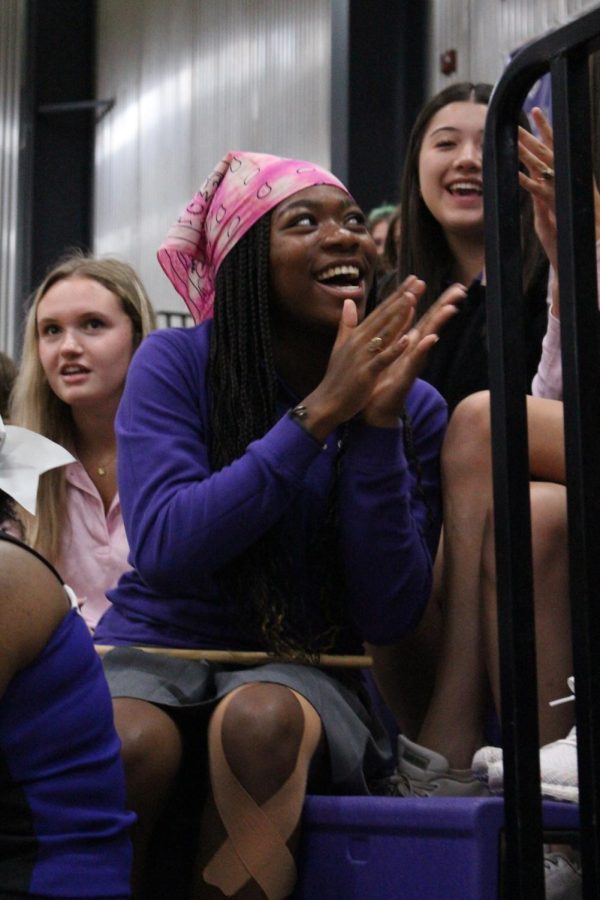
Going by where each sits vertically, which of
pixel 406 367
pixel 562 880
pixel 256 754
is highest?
pixel 406 367

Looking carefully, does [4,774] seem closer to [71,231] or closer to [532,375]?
[532,375]

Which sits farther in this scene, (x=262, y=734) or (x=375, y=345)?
(x=375, y=345)

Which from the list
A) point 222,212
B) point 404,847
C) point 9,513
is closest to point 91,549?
point 9,513

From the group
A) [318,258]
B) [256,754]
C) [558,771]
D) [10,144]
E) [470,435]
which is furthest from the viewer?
[10,144]

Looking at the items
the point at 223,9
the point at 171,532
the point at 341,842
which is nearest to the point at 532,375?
the point at 171,532

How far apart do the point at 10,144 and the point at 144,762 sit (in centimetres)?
587

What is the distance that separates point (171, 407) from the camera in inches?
58.2

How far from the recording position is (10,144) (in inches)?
263

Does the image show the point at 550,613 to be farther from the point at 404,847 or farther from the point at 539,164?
the point at 539,164

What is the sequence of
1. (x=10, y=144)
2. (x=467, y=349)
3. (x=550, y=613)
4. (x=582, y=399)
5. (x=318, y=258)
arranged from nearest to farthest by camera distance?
1. (x=582, y=399)
2. (x=550, y=613)
3. (x=318, y=258)
4. (x=467, y=349)
5. (x=10, y=144)

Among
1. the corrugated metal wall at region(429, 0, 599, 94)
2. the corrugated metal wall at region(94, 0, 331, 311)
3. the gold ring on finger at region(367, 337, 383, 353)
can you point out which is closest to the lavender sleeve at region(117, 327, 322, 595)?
the gold ring on finger at region(367, 337, 383, 353)

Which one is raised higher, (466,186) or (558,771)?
(466,186)

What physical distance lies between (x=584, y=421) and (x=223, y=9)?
550cm

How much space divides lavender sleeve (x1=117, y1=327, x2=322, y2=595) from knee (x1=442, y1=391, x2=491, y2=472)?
0.18 metres
